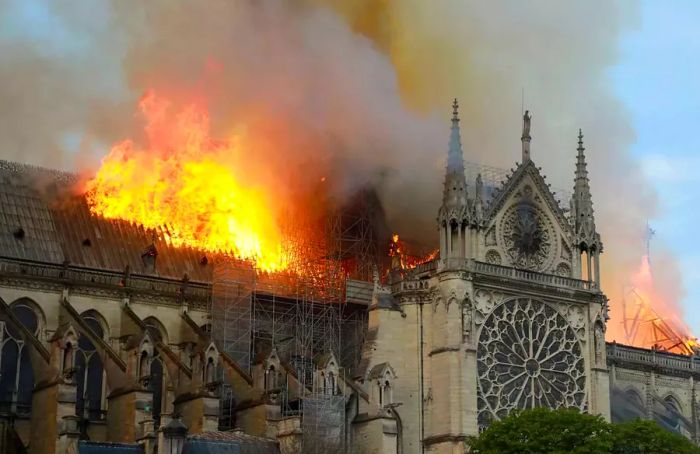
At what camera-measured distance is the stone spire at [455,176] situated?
54594 mm

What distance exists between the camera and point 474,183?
58.6m

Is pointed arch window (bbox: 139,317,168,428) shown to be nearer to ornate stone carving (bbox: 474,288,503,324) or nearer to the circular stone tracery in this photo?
the circular stone tracery

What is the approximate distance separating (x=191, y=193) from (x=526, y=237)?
1404 cm

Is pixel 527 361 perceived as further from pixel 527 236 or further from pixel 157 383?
pixel 157 383

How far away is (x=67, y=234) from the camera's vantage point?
55.9 meters

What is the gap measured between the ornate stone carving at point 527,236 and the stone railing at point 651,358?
10.1 meters

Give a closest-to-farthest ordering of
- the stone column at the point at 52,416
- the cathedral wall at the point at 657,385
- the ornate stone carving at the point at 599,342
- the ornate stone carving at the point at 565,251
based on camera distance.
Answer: the stone column at the point at 52,416
the ornate stone carving at the point at 599,342
the ornate stone carving at the point at 565,251
the cathedral wall at the point at 657,385

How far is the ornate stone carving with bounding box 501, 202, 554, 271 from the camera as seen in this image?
184 feet

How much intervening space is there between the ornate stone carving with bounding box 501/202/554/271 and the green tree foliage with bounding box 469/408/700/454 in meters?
10.3

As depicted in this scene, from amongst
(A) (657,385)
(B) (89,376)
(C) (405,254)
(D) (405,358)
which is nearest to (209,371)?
(B) (89,376)

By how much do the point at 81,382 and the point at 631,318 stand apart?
44523 mm

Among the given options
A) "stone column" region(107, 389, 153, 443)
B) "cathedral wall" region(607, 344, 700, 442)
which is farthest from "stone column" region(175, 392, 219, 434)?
"cathedral wall" region(607, 344, 700, 442)

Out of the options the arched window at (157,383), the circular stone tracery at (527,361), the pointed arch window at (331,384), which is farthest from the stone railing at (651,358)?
the arched window at (157,383)

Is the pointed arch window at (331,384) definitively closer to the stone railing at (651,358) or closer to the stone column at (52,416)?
the stone column at (52,416)
